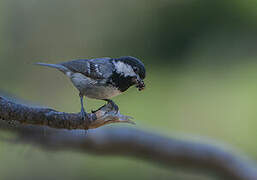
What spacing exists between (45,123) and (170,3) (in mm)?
5704

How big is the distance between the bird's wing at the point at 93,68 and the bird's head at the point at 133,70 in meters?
0.09

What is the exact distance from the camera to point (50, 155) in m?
4.38

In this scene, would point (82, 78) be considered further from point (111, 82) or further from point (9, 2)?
point (9, 2)

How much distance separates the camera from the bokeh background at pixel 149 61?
259 inches

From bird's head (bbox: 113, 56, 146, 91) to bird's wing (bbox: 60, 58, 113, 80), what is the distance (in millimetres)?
95

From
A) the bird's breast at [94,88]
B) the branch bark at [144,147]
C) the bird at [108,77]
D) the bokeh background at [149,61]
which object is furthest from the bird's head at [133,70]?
the bokeh background at [149,61]

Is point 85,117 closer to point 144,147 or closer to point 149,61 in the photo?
point 144,147

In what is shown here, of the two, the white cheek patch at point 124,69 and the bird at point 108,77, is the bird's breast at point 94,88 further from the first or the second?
the white cheek patch at point 124,69

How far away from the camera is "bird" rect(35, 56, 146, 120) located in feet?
8.39

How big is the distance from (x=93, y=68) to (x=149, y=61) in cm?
440

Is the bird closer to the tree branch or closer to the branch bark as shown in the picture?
the tree branch

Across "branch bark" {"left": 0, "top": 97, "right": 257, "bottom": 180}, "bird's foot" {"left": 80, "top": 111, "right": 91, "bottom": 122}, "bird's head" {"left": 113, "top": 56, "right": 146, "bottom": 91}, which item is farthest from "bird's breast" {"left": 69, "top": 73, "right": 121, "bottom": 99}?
"branch bark" {"left": 0, "top": 97, "right": 257, "bottom": 180}

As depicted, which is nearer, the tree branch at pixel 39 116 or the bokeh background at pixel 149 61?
the tree branch at pixel 39 116

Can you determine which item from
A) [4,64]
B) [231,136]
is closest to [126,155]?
[231,136]
